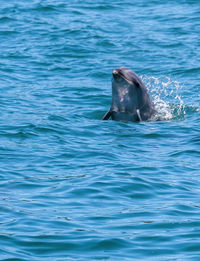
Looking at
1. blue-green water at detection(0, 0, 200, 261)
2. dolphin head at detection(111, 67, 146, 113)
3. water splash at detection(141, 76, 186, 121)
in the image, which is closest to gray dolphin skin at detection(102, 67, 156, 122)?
dolphin head at detection(111, 67, 146, 113)

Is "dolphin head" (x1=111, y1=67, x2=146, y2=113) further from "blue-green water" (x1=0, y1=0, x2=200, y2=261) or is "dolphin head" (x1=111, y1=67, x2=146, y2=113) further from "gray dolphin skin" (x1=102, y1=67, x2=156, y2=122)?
"blue-green water" (x1=0, y1=0, x2=200, y2=261)

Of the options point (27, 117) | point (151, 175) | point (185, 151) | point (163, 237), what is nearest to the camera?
point (163, 237)

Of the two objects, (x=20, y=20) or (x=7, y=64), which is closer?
(x=7, y=64)

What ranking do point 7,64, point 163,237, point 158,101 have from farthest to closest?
point 7,64 → point 158,101 → point 163,237

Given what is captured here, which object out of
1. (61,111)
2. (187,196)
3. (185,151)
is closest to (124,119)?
(61,111)

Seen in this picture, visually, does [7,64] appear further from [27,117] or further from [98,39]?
[27,117]

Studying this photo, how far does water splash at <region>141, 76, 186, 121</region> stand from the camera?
16036mm

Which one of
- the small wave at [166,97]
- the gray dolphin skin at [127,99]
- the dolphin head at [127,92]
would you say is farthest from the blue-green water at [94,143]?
the dolphin head at [127,92]

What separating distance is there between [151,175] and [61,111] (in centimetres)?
534

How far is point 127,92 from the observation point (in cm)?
1517

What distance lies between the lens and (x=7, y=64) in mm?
21094

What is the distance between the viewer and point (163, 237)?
8.38 meters

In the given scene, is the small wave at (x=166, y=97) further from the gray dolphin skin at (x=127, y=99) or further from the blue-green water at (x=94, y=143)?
the gray dolphin skin at (x=127, y=99)

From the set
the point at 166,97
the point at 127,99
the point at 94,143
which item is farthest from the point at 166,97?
the point at 94,143
